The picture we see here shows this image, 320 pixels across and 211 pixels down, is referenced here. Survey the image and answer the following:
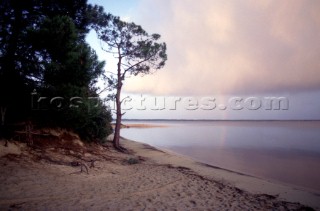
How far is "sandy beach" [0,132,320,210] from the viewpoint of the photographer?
266 inches

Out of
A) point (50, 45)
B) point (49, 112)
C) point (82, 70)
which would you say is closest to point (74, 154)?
point (49, 112)

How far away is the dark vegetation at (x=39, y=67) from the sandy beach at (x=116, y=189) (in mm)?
2191

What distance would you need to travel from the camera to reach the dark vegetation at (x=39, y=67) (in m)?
10.9

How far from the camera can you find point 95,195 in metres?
7.40

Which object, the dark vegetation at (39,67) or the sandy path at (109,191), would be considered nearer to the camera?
the sandy path at (109,191)

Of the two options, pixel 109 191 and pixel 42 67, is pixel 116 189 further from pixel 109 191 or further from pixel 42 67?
pixel 42 67

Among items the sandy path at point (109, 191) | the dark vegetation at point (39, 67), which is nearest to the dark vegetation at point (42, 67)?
the dark vegetation at point (39, 67)

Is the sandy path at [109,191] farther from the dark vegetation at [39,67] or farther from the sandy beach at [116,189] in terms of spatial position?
the dark vegetation at [39,67]

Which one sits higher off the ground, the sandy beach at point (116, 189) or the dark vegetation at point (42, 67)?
the dark vegetation at point (42, 67)

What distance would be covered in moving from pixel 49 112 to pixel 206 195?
9.99m

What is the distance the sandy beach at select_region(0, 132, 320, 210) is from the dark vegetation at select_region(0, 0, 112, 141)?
219 cm

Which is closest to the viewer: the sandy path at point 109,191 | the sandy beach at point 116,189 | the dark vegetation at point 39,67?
the sandy path at point 109,191

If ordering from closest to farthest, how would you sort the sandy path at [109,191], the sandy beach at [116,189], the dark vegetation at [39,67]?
the sandy path at [109,191] < the sandy beach at [116,189] < the dark vegetation at [39,67]

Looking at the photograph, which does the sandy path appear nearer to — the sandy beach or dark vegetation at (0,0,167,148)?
the sandy beach
